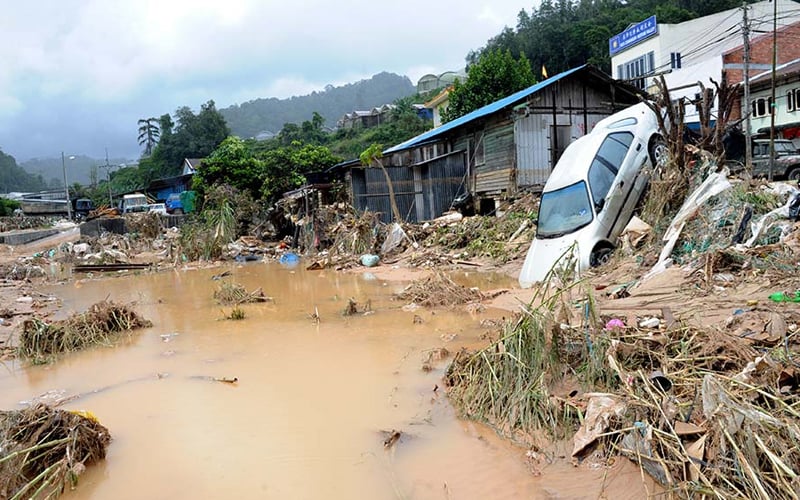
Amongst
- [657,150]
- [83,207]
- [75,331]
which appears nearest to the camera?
[75,331]

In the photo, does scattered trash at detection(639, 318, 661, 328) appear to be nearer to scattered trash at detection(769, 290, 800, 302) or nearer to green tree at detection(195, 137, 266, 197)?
scattered trash at detection(769, 290, 800, 302)

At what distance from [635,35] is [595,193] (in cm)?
2839

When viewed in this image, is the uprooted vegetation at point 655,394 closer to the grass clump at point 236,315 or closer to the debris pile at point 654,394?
the debris pile at point 654,394

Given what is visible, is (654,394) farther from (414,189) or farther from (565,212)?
(414,189)

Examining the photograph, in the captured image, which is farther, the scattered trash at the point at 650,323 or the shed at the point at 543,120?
the shed at the point at 543,120

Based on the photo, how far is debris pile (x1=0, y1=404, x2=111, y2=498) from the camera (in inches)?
143

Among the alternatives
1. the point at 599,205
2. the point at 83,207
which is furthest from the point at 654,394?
the point at 83,207

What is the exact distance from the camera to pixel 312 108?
12275 centimetres

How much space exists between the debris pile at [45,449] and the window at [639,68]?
33.2 m

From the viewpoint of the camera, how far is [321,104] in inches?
4867

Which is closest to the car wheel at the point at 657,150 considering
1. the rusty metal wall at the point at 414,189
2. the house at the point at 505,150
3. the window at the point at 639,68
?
the house at the point at 505,150

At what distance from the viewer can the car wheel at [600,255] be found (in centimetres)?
912

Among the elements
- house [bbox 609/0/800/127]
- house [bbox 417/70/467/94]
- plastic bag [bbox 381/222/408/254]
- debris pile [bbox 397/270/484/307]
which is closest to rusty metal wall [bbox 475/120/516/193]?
plastic bag [bbox 381/222/408/254]

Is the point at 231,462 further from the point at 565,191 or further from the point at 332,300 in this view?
the point at 565,191
